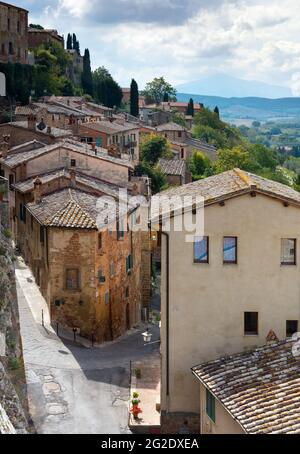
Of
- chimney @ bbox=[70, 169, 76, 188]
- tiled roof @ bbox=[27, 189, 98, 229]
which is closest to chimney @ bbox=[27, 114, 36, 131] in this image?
chimney @ bbox=[70, 169, 76, 188]

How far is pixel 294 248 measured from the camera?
26406 millimetres

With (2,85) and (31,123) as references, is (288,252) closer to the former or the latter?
(31,123)

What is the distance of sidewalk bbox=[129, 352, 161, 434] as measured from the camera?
27281 millimetres

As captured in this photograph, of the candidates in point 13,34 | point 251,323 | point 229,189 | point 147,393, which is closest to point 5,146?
point 147,393

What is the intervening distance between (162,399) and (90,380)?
6.09 meters

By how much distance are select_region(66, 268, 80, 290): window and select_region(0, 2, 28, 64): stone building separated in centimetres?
7572

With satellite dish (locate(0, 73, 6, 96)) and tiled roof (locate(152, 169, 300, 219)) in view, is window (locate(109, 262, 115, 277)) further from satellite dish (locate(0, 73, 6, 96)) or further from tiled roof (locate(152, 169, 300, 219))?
satellite dish (locate(0, 73, 6, 96))

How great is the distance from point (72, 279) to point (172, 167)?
43.7 metres

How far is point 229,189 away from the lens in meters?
26.5

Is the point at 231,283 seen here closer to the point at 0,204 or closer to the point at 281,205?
the point at 281,205

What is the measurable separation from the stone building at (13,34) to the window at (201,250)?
3481 inches
